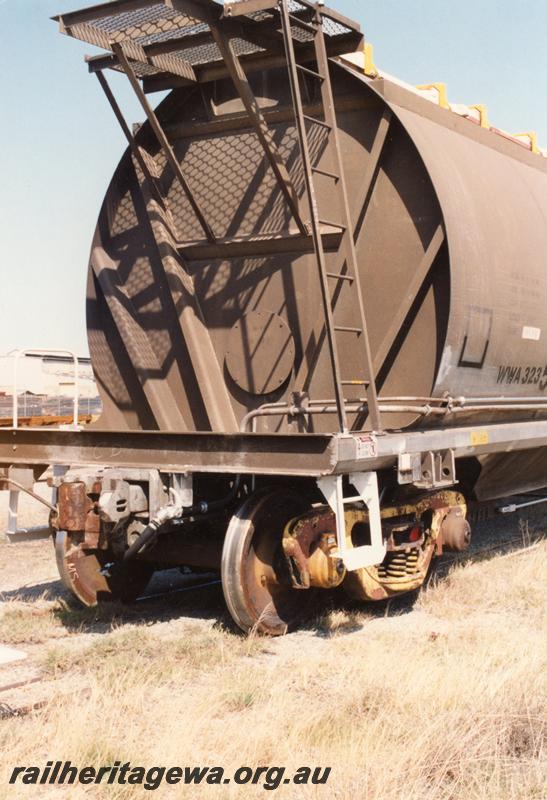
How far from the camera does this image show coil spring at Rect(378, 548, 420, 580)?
6.88 metres

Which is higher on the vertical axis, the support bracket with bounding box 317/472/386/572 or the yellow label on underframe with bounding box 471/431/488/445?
the yellow label on underframe with bounding box 471/431/488/445

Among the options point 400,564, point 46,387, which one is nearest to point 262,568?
point 400,564

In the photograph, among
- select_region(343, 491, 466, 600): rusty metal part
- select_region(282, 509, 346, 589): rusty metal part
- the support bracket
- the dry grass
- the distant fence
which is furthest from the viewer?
the distant fence

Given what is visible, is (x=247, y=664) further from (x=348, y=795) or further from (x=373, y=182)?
(x=373, y=182)

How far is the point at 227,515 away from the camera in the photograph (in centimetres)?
734

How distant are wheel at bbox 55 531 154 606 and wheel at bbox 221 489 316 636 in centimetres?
110

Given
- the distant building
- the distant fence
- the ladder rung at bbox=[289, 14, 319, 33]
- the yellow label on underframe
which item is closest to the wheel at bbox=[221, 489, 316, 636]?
the yellow label on underframe

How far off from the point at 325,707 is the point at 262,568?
6.20 ft

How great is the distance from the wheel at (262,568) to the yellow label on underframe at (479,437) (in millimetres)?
1364

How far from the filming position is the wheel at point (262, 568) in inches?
249

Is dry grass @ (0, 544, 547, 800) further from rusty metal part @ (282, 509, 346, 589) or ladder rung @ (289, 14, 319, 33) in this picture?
ladder rung @ (289, 14, 319, 33)

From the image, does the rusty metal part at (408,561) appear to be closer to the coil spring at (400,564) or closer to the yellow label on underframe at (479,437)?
the coil spring at (400,564)

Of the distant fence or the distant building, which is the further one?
the distant building

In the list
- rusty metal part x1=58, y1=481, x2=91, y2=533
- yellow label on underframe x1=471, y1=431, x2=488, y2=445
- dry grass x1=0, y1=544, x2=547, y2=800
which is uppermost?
yellow label on underframe x1=471, y1=431, x2=488, y2=445
